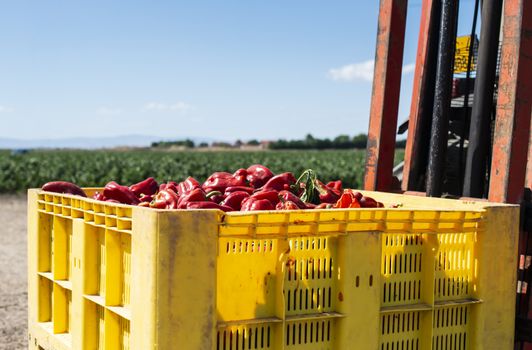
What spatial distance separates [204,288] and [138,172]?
28.2m

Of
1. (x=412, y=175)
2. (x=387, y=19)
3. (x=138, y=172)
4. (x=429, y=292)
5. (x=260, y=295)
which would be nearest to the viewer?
(x=260, y=295)

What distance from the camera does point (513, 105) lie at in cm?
362

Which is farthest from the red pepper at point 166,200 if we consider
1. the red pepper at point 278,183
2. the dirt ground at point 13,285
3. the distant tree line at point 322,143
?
the distant tree line at point 322,143

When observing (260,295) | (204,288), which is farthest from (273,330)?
(204,288)

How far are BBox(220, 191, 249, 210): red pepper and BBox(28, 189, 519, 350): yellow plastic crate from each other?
24.5 inches

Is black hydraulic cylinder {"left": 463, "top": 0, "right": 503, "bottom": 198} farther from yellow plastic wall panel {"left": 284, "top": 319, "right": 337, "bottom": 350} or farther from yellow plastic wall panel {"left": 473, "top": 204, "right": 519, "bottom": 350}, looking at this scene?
yellow plastic wall panel {"left": 284, "top": 319, "right": 337, "bottom": 350}

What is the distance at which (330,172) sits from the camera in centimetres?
3328

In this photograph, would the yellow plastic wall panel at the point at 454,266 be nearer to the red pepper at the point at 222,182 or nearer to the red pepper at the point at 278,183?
the red pepper at the point at 278,183

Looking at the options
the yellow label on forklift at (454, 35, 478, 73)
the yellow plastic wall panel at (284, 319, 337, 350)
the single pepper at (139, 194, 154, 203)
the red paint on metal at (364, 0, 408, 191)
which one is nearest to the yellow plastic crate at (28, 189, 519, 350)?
the yellow plastic wall panel at (284, 319, 337, 350)

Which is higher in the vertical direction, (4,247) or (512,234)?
(512,234)

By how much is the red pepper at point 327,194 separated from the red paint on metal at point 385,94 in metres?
0.68

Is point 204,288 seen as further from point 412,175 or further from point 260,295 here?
point 412,175

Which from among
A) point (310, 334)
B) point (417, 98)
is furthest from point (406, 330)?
point (417, 98)

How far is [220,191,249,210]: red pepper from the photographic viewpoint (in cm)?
350
